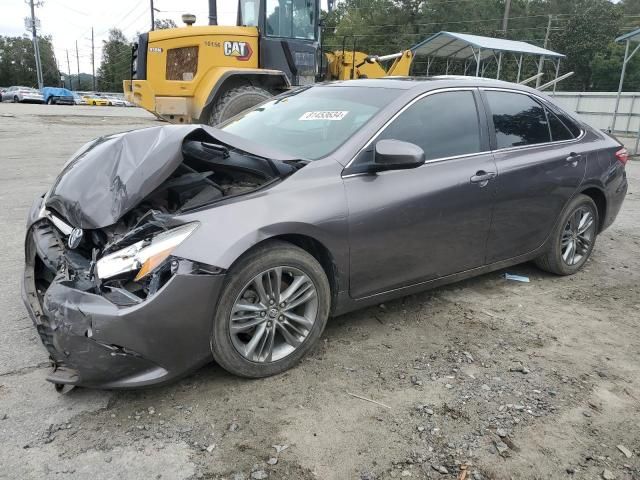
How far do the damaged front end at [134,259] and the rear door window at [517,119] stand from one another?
1.82 m

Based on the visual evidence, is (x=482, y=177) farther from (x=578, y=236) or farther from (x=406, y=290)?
(x=578, y=236)

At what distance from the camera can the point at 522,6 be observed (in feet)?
203

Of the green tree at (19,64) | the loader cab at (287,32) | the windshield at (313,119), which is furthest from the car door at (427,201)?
the green tree at (19,64)

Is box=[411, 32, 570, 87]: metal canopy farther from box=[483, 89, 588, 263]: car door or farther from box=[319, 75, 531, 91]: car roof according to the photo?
box=[319, 75, 531, 91]: car roof

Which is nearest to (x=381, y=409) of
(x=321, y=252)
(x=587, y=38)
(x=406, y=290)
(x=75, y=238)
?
(x=321, y=252)

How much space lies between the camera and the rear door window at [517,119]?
3953 millimetres

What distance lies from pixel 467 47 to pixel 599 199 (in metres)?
17.4

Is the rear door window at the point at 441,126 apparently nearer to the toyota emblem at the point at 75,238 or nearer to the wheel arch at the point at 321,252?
the wheel arch at the point at 321,252

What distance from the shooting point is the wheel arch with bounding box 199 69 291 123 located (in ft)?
30.4

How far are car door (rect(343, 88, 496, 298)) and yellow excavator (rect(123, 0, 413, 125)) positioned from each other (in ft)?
20.4

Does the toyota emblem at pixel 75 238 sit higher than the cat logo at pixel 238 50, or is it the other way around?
the cat logo at pixel 238 50

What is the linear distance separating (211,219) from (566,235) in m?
3.29

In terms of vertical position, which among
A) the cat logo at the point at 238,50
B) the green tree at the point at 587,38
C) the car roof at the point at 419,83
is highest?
the green tree at the point at 587,38

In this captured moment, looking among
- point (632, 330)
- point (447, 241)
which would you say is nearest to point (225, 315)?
point (447, 241)
